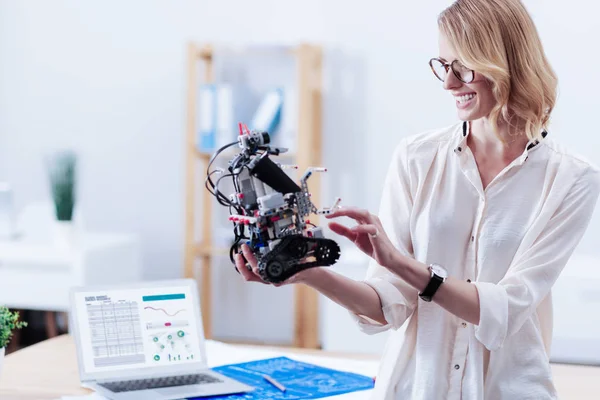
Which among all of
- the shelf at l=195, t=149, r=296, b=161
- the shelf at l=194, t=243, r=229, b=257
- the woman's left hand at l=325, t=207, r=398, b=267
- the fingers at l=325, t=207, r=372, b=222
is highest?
the shelf at l=195, t=149, r=296, b=161

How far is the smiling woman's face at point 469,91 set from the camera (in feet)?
5.42

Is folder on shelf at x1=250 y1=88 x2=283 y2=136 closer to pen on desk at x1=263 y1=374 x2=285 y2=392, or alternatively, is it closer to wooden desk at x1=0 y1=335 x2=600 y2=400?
wooden desk at x1=0 y1=335 x2=600 y2=400

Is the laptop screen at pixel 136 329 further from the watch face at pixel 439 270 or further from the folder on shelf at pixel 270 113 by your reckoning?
the folder on shelf at pixel 270 113

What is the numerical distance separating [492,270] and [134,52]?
3.45m

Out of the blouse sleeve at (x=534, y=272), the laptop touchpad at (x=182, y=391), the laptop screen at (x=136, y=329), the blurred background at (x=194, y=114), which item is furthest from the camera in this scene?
the blurred background at (x=194, y=114)

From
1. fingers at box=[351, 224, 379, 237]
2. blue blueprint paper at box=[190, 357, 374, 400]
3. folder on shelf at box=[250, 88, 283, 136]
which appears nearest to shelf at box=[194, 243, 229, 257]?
folder on shelf at box=[250, 88, 283, 136]

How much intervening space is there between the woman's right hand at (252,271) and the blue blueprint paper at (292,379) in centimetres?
43

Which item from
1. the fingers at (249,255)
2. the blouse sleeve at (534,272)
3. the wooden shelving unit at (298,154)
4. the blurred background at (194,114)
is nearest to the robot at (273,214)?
the fingers at (249,255)

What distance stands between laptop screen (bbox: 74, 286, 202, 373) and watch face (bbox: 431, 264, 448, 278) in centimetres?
75

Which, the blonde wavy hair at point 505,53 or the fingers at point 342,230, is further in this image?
the blonde wavy hair at point 505,53

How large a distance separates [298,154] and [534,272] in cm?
266

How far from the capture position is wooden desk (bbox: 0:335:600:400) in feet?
6.36

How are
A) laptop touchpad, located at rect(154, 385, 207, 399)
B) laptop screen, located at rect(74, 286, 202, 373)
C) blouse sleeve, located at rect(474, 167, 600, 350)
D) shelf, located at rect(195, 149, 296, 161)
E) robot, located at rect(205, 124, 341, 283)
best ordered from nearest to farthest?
robot, located at rect(205, 124, 341, 283), blouse sleeve, located at rect(474, 167, 600, 350), laptop touchpad, located at rect(154, 385, 207, 399), laptop screen, located at rect(74, 286, 202, 373), shelf, located at rect(195, 149, 296, 161)

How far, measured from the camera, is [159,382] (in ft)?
6.48
